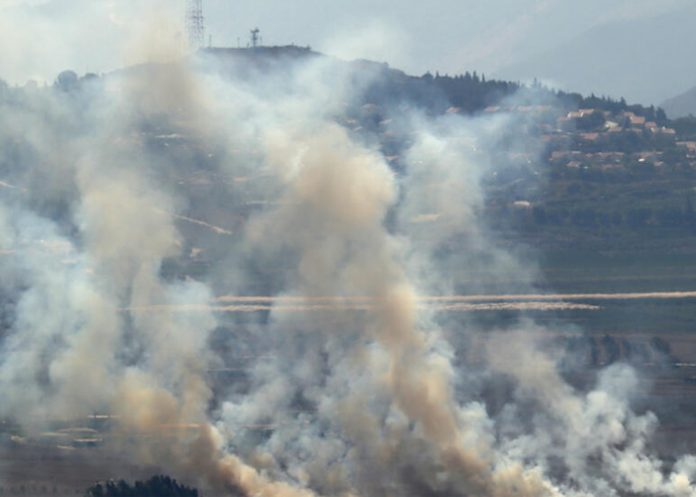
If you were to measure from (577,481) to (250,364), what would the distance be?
2792 cm

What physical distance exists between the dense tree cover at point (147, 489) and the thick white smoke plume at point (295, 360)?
1465 millimetres

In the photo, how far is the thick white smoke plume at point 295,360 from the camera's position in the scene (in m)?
73.6

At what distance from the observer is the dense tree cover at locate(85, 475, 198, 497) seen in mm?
70500

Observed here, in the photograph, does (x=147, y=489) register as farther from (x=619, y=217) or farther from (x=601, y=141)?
(x=601, y=141)

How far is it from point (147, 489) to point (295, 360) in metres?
22.9

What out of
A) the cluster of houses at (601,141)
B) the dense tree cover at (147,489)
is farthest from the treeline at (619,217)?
the dense tree cover at (147,489)

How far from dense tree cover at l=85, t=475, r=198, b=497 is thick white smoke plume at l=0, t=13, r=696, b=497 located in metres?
1.47

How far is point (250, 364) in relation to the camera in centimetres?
9575

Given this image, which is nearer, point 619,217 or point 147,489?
point 147,489

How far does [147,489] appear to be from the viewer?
233 feet

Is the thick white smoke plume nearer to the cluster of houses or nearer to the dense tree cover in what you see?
the dense tree cover

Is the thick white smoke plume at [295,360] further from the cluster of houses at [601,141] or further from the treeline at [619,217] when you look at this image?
the cluster of houses at [601,141]

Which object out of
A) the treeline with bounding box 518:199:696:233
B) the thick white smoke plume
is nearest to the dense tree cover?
the thick white smoke plume

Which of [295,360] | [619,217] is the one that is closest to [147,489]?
[295,360]
